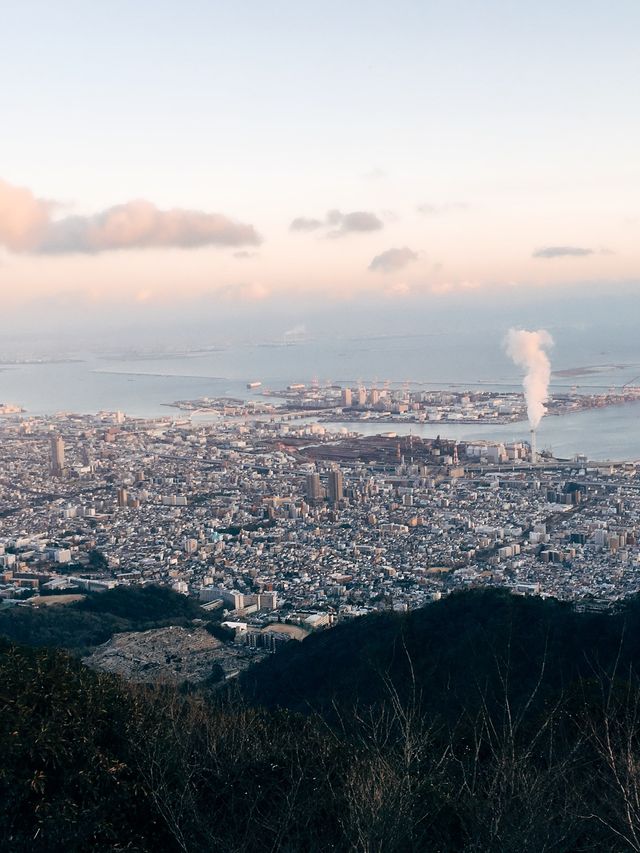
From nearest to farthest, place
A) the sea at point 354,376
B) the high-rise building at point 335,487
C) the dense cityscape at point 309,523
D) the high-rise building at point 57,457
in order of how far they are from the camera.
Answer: the dense cityscape at point 309,523 → the high-rise building at point 335,487 → the high-rise building at point 57,457 → the sea at point 354,376

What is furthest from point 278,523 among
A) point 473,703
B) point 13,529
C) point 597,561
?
point 473,703

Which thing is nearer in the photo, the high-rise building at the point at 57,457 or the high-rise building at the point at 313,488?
the high-rise building at the point at 313,488

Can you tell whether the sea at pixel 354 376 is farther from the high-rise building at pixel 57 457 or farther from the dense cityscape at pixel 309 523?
the high-rise building at pixel 57 457

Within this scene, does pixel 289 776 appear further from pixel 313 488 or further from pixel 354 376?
pixel 354 376

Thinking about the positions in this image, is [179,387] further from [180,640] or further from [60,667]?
[60,667]

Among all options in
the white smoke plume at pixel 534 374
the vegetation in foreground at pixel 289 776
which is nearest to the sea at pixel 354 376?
the white smoke plume at pixel 534 374

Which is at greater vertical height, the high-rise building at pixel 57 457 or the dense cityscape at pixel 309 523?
the high-rise building at pixel 57 457
